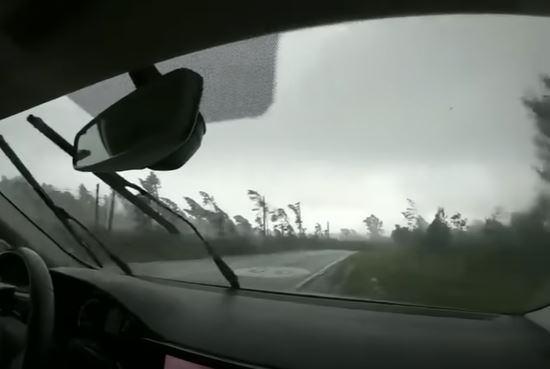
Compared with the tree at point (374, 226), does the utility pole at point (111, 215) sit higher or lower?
higher

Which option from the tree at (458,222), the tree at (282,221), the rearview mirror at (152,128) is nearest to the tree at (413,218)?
the tree at (458,222)

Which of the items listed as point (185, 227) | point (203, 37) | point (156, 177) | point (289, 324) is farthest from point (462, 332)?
point (203, 37)

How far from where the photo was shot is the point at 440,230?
1732 mm

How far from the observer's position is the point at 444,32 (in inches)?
66.6

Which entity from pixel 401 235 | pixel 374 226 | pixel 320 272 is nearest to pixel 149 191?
pixel 320 272

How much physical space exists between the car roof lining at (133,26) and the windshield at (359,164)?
0.17 feet

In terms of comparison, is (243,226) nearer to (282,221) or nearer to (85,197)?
(282,221)

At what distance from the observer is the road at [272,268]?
200 centimetres

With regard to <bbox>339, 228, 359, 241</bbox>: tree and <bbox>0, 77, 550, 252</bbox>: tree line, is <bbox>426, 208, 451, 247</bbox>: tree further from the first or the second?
<bbox>339, 228, 359, 241</bbox>: tree

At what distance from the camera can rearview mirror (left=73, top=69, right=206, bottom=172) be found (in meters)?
1.61

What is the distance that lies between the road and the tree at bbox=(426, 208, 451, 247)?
13.7 inches

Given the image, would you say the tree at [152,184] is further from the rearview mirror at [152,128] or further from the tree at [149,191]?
the rearview mirror at [152,128]

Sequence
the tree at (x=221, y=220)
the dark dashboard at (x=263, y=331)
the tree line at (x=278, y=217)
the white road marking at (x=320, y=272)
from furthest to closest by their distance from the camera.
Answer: the tree at (x=221, y=220), the white road marking at (x=320, y=272), the tree line at (x=278, y=217), the dark dashboard at (x=263, y=331)

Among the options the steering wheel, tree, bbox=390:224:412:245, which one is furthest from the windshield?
the steering wheel
